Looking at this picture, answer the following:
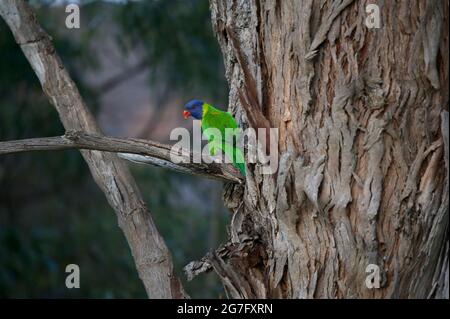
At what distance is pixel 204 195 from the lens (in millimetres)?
7812

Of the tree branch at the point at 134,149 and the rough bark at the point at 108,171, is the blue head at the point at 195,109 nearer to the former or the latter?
the rough bark at the point at 108,171

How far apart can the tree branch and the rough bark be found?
0.46 ft

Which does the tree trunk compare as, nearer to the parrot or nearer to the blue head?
the parrot

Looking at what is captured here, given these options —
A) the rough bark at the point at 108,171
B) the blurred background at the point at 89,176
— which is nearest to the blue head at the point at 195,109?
the rough bark at the point at 108,171

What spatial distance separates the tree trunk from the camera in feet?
6.98

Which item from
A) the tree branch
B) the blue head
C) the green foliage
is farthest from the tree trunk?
the green foliage

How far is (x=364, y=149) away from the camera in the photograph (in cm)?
214

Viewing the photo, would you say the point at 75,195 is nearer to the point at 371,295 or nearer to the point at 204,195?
the point at 204,195

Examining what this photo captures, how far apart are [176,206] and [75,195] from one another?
3.69 feet

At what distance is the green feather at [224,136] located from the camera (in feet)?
9.33

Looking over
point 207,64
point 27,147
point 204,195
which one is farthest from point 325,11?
point 204,195

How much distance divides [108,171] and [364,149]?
97 cm

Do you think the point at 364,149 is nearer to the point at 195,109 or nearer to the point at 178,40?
the point at 195,109

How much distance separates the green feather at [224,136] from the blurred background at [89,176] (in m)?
2.86
